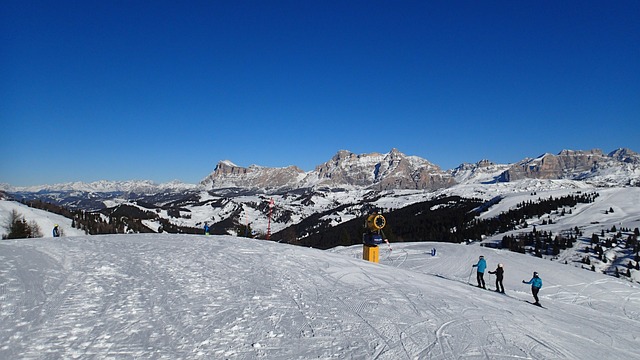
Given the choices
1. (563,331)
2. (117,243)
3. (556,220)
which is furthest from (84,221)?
(556,220)

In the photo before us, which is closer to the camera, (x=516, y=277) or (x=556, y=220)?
(x=516, y=277)

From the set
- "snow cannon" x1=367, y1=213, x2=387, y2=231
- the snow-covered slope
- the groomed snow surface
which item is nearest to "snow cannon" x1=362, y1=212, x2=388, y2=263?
"snow cannon" x1=367, y1=213, x2=387, y2=231

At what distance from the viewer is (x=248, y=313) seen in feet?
33.5

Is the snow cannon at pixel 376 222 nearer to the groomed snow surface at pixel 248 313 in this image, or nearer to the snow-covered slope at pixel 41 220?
the groomed snow surface at pixel 248 313

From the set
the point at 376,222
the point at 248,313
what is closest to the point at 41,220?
the point at 376,222

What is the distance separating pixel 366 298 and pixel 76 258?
13.3m

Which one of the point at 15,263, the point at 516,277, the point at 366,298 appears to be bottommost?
the point at 516,277

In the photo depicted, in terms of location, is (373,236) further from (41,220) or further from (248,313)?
(41,220)

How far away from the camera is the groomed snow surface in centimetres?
802

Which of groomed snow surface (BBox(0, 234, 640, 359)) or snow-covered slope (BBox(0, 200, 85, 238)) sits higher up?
snow-covered slope (BBox(0, 200, 85, 238))

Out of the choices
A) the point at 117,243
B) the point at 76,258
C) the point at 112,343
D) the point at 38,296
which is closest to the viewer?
the point at 112,343

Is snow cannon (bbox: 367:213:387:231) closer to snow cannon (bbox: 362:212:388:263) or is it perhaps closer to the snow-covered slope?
snow cannon (bbox: 362:212:388:263)

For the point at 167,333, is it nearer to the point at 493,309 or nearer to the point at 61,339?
the point at 61,339

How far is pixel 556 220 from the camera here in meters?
135
